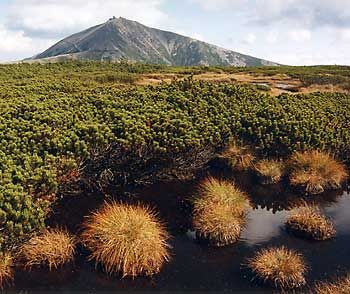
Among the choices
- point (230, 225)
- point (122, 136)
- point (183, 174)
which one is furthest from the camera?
point (183, 174)

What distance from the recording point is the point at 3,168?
63.8ft

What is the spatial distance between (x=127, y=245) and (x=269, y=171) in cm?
1405

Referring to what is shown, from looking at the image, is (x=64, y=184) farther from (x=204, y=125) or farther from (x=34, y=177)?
(x=204, y=125)

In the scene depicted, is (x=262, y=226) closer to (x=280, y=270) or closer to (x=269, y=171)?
(x=280, y=270)

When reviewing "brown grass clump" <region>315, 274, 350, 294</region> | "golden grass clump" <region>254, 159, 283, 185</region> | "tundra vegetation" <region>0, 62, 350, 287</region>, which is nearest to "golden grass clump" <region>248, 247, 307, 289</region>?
"tundra vegetation" <region>0, 62, 350, 287</region>

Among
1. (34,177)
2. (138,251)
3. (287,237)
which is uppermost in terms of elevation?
(34,177)

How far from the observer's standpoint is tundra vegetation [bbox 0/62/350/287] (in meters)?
17.5

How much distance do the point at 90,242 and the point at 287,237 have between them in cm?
985

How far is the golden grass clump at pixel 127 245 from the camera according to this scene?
16.9 meters

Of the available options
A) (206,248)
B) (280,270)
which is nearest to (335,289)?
(280,270)

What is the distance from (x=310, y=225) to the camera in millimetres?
20797

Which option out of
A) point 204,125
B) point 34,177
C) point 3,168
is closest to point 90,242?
point 34,177

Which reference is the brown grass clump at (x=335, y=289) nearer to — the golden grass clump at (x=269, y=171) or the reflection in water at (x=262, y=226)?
the reflection in water at (x=262, y=226)

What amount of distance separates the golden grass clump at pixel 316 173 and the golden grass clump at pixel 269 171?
2.99 ft
